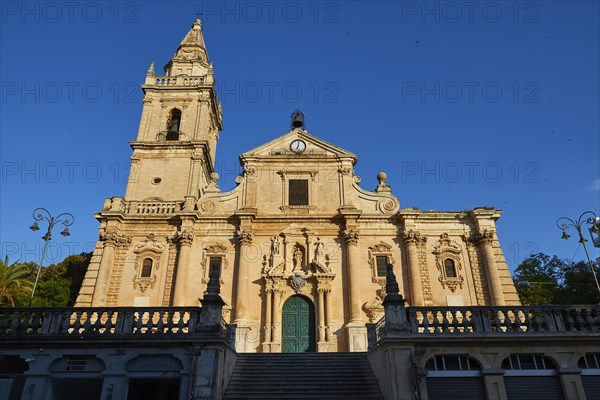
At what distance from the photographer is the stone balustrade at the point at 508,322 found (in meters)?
10.8

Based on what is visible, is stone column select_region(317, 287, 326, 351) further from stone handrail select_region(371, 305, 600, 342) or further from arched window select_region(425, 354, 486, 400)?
arched window select_region(425, 354, 486, 400)

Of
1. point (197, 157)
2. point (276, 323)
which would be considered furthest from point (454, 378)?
point (197, 157)

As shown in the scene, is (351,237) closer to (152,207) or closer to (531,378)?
(152,207)

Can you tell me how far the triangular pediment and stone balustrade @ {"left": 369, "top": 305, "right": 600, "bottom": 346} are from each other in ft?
48.3

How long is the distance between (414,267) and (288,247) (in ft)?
21.6

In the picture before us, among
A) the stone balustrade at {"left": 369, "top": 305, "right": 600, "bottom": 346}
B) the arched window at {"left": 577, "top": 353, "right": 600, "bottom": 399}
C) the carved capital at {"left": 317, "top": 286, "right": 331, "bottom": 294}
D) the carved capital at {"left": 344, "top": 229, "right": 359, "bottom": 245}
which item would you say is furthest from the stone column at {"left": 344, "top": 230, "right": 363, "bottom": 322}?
the arched window at {"left": 577, "top": 353, "right": 600, "bottom": 399}

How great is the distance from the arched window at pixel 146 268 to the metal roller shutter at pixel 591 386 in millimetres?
18831

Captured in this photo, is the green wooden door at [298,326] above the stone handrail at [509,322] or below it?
above

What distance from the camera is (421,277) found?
70.0ft

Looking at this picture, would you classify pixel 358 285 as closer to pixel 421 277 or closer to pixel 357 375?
pixel 421 277

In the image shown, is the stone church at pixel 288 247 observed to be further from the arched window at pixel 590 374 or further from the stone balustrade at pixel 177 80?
the arched window at pixel 590 374

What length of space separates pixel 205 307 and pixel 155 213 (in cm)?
1373

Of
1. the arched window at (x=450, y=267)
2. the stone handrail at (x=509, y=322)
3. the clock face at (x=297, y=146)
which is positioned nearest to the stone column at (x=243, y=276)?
the clock face at (x=297, y=146)

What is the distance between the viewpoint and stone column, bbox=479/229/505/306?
67.3ft
